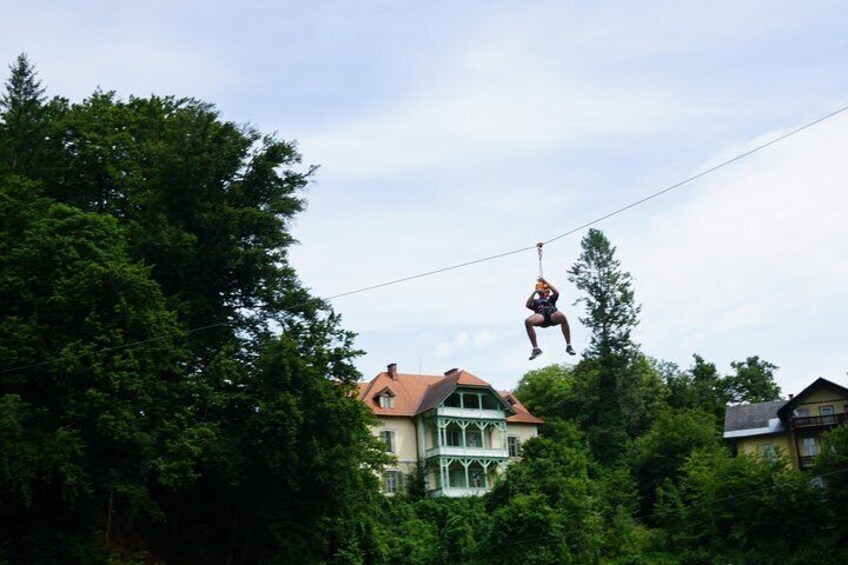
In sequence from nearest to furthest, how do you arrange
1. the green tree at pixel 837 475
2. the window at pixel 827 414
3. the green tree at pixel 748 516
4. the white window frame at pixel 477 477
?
the green tree at pixel 837 475 < the green tree at pixel 748 516 < the window at pixel 827 414 < the white window frame at pixel 477 477

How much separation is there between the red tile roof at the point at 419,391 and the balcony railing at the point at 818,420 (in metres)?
15.8

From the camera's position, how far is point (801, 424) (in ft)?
192

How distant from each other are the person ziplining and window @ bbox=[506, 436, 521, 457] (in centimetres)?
4697

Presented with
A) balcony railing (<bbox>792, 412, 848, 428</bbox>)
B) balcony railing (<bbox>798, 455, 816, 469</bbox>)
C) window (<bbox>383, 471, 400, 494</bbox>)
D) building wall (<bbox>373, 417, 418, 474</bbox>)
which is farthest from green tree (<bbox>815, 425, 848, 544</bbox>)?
window (<bbox>383, 471, 400, 494</bbox>)

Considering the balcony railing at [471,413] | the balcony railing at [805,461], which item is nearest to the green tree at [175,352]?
the balcony railing at [471,413]

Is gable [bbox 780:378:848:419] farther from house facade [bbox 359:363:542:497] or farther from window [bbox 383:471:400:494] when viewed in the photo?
window [bbox 383:471:400:494]

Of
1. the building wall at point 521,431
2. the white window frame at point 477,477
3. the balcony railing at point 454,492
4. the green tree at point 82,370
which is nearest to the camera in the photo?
the green tree at point 82,370

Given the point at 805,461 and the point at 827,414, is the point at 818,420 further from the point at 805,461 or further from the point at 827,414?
the point at 805,461

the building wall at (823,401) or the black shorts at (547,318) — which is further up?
the building wall at (823,401)

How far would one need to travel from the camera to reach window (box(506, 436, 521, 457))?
6438cm

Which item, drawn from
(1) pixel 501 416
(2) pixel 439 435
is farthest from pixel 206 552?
(1) pixel 501 416

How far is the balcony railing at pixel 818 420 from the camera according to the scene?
188ft

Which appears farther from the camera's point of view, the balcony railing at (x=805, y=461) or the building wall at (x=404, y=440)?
the building wall at (x=404, y=440)

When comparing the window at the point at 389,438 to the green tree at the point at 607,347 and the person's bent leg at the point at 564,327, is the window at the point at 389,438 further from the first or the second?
the person's bent leg at the point at 564,327
